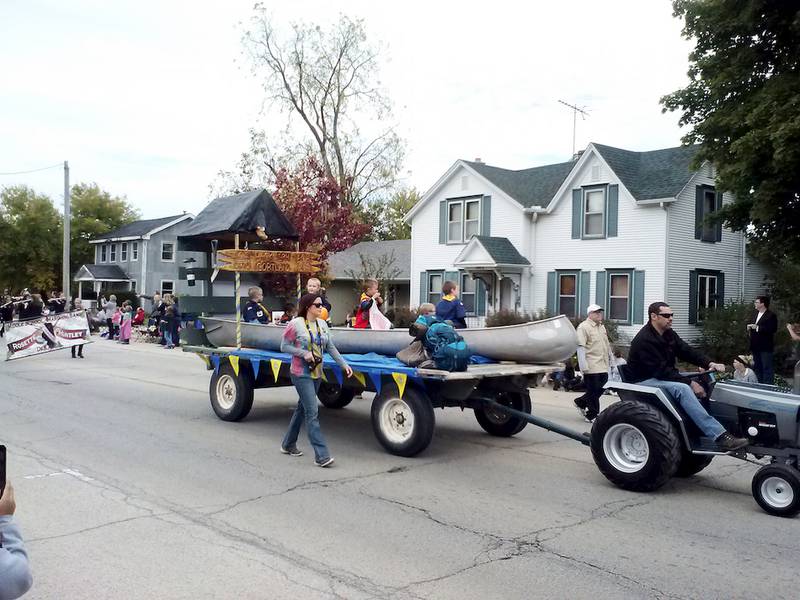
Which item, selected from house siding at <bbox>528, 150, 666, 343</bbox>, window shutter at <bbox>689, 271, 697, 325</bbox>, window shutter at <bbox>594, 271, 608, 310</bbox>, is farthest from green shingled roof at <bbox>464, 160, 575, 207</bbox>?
window shutter at <bbox>689, 271, 697, 325</bbox>

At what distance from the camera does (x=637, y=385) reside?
7211 millimetres

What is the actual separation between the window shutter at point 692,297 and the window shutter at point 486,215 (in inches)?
300

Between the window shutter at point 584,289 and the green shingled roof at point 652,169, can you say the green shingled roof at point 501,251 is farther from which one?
the green shingled roof at point 652,169

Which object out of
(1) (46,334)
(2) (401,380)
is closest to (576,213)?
(1) (46,334)

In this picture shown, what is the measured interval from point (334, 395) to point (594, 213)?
1669 cm

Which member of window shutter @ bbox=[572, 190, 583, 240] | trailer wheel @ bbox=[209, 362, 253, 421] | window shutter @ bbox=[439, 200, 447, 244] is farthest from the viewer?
window shutter @ bbox=[439, 200, 447, 244]

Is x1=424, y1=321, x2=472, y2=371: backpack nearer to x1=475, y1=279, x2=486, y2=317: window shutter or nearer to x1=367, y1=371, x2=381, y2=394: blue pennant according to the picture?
x1=367, y1=371, x2=381, y2=394: blue pennant

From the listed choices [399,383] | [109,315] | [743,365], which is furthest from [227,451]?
[109,315]

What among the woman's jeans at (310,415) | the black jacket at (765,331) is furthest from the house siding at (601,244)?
the woman's jeans at (310,415)

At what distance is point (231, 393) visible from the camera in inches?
418

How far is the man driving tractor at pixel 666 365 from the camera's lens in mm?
6801

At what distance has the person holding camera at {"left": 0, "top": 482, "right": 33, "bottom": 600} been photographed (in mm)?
2383

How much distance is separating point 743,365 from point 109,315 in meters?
23.5

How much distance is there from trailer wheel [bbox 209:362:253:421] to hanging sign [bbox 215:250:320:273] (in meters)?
1.45
